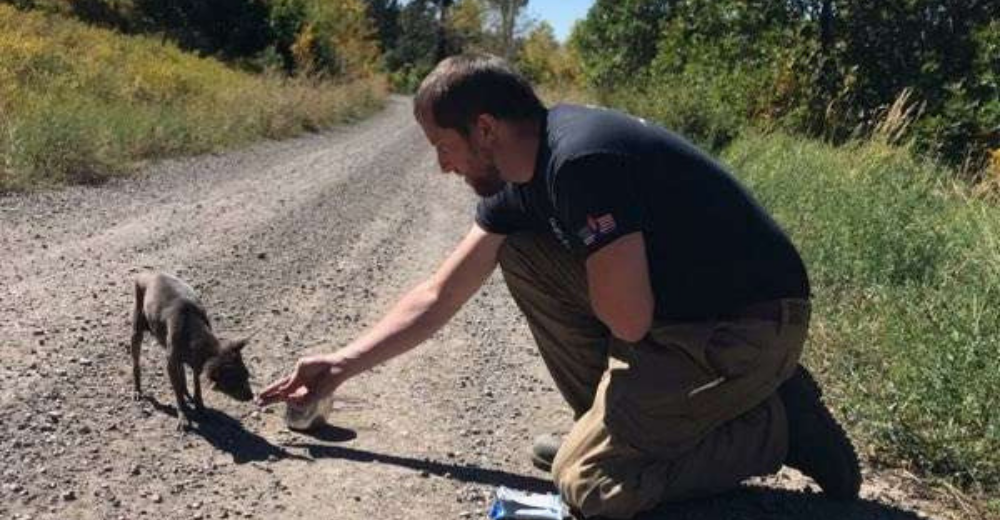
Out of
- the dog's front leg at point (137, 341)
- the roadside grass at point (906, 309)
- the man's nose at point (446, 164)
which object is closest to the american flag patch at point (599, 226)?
the man's nose at point (446, 164)

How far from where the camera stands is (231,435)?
3.95m

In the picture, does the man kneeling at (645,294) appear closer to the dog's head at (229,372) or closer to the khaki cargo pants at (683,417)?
the khaki cargo pants at (683,417)

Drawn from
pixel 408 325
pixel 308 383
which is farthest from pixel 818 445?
pixel 308 383

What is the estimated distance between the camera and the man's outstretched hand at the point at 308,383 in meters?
3.56

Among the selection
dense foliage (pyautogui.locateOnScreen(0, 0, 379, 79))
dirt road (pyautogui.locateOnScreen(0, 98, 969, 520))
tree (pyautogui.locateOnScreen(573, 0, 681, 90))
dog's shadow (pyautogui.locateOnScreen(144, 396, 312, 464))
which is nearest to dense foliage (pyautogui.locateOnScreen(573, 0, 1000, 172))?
dirt road (pyautogui.locateOnScreen(0, 98, 969, 520))

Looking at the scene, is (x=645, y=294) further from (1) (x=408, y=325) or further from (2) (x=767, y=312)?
(1) (x=408, y=325)

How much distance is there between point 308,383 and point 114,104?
41.4 feet

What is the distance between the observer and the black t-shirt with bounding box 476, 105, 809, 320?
292 centimetres

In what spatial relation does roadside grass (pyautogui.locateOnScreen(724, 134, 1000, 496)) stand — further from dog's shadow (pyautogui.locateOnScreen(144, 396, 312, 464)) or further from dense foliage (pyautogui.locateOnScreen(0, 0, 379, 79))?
dense foliage (pyautogui.locateOnScreen(0, 0, 379, 79))

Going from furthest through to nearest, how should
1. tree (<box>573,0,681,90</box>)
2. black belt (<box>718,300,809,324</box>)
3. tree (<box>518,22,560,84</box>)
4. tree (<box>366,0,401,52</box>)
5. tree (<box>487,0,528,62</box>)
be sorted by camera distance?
1. tree (<box>487,0,528,62</box>)
2. tree (<box>366,0,401,52</box>)
3. tree (<box>518,22,560,84</box>)
4. tree (<box>573,0,681,90</box>)
5. black belt (<box>718,300,809,324</box>)

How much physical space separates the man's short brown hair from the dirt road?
1.35 metres

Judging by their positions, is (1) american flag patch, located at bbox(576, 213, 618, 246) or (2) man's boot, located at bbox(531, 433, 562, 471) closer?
(1) american flag patch, located at bbox(576, 213, 618, 246)

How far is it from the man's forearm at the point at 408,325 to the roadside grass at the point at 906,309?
1800mm

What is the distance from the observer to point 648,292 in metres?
3.04
